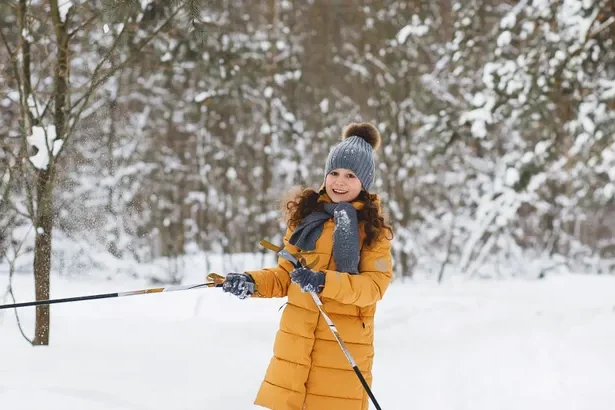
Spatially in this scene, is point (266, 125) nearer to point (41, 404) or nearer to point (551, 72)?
point (551, 72)

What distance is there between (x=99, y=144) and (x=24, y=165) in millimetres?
1016

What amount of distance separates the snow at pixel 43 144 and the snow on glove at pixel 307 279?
98.2 inches

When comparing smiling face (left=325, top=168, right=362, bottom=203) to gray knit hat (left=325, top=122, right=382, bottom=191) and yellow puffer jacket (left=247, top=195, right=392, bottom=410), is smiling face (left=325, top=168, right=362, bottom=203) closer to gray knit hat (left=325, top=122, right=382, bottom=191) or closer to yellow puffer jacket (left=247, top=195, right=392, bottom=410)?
gray knit hat (left=325, top=122, right=382, bottom=191)

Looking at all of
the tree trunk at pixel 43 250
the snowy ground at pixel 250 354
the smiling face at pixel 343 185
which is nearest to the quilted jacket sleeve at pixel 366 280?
the smiling face at pixel 343 185

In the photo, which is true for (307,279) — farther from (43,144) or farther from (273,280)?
(43,144)

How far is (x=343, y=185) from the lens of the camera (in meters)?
2.93

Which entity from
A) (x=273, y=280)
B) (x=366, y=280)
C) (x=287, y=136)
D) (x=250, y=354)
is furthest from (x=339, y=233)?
(x=287, y=136)

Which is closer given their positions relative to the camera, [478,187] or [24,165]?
[24,165]

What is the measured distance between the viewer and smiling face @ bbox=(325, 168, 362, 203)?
2926 millimetres

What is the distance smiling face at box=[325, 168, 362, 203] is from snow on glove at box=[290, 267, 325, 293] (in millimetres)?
523

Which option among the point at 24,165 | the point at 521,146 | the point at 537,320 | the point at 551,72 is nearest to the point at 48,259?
the point at 24,165

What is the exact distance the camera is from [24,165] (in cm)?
438

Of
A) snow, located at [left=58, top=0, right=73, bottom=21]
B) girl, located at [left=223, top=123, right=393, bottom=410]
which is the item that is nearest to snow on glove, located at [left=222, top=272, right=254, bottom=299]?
girl, located at [left=223, top=123, right=393, bottom=410]

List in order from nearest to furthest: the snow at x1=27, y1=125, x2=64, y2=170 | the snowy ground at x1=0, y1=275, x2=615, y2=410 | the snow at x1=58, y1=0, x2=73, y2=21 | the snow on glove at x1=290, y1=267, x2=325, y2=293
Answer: the snow on glove at x1=290, y1=267, x2=325, y2=293 < the snowy ground at x1=0, y1=275, x2=615, y2=410 < the snow at x1=27, y1=125, x2=64, y2=170 < the snow at x1=58, y1=0, x2=73, y2=21
